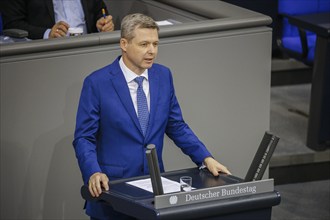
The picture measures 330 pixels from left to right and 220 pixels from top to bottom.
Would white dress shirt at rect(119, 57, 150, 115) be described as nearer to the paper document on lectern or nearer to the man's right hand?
the paper document on lectern

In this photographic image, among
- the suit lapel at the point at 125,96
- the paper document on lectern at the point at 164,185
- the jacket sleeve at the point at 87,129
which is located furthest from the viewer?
the suit lapel at the point at 125,96

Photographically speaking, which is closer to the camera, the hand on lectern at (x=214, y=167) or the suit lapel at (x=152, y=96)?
the hand on lectern at (x=214, y=167)

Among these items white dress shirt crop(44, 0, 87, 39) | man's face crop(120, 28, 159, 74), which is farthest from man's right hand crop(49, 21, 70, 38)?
man's face crop(120, 28, 159, 74)

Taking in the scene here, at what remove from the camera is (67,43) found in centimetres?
496

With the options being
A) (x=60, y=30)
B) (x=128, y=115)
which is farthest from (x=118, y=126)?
(x=60, y=30)

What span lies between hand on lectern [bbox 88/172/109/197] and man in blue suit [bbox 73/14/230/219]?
151 millimetres

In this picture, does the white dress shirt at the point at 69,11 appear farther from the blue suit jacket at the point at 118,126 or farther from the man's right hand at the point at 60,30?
the blue suit jacket at the point at 118,126

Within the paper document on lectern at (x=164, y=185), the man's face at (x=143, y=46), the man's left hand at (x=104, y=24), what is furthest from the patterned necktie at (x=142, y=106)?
the man's left hand at (x=104, y=24)

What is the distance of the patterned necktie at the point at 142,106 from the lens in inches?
162

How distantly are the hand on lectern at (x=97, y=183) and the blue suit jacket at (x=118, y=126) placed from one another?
0.22 m

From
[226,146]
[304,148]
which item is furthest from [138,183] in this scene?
[304,148]

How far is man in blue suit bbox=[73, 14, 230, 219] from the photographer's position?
3.97 m

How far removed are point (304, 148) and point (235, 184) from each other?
351cm

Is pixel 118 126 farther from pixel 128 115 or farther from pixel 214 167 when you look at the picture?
pixel 214 167
